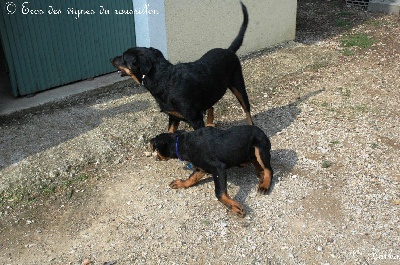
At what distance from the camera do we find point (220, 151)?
4.31 m

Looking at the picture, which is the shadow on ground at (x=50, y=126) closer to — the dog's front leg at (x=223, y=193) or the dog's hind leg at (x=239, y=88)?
the dog's hind leg at (x=239, y=88)

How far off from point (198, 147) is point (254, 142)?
61 centimetres

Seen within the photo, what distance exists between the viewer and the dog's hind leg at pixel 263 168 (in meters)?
4.43

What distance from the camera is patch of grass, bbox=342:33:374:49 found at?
30.1ft

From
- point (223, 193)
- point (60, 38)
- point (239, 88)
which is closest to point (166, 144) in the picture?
point (223, 193)

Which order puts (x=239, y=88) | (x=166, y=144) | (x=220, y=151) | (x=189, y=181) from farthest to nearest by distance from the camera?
(x=239, y=88)
(x=189, y=181)
(x=166, y=144)
(x=220, y=151)

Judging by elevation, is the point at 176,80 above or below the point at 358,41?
above

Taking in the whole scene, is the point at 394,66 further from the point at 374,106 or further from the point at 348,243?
the point at 348,243

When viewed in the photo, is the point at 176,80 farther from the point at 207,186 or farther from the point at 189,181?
the point at 207,186

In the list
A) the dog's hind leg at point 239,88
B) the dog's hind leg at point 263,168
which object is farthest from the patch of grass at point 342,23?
the dog's hind leg at point 263,168

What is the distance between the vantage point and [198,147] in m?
4.34

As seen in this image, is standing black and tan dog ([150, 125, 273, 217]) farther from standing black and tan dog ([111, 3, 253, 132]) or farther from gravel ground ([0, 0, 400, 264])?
standing black and tan dog ([111, 3, 253, 132])

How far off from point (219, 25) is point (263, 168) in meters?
4.45

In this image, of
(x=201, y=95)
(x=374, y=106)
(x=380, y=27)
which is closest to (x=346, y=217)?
(x=201, y=95)
